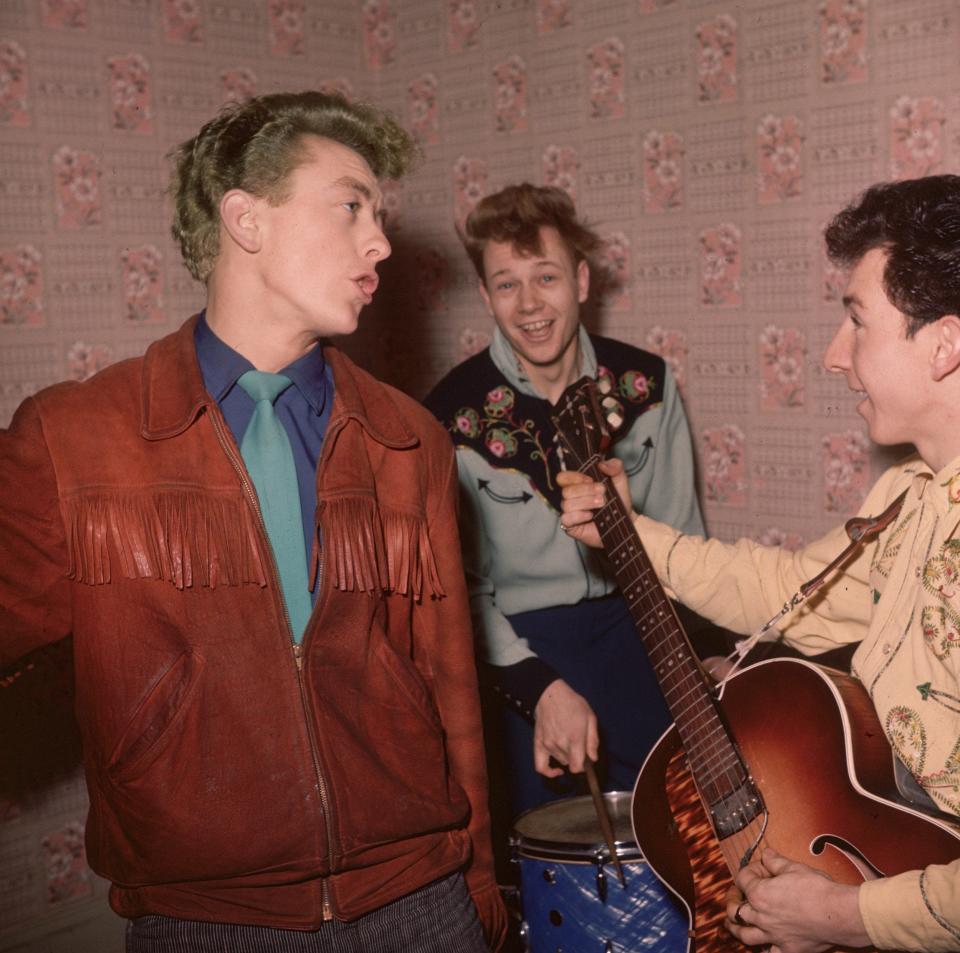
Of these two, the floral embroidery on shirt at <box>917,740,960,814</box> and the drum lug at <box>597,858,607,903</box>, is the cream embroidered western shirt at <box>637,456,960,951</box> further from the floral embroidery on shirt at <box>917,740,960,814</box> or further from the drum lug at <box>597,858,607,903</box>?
the drum lug at <box>597,858,607,903</box>

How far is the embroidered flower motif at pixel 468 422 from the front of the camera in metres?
2.34

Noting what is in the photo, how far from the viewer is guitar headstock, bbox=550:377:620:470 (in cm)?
184

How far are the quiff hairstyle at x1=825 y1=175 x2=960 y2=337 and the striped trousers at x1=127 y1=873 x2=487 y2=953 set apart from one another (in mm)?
969

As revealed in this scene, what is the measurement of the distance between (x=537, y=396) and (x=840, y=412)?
732 millimetres

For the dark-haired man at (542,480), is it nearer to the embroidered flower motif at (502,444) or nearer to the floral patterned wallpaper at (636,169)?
the embroidered flower motif at (502,444)

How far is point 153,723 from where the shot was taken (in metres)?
1.24

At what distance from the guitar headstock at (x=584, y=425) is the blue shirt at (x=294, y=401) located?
564mm

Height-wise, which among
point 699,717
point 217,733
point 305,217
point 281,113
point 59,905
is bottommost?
point 59,905

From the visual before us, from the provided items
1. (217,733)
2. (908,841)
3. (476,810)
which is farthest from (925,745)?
(217,733)

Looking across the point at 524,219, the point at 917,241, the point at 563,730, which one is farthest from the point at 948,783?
the point at 524,219

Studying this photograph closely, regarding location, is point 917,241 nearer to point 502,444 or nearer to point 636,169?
point 502,444

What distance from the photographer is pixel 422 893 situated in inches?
54.5

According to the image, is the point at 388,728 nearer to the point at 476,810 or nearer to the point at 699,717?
the point at 476,810

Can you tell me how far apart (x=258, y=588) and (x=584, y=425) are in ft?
2.51
